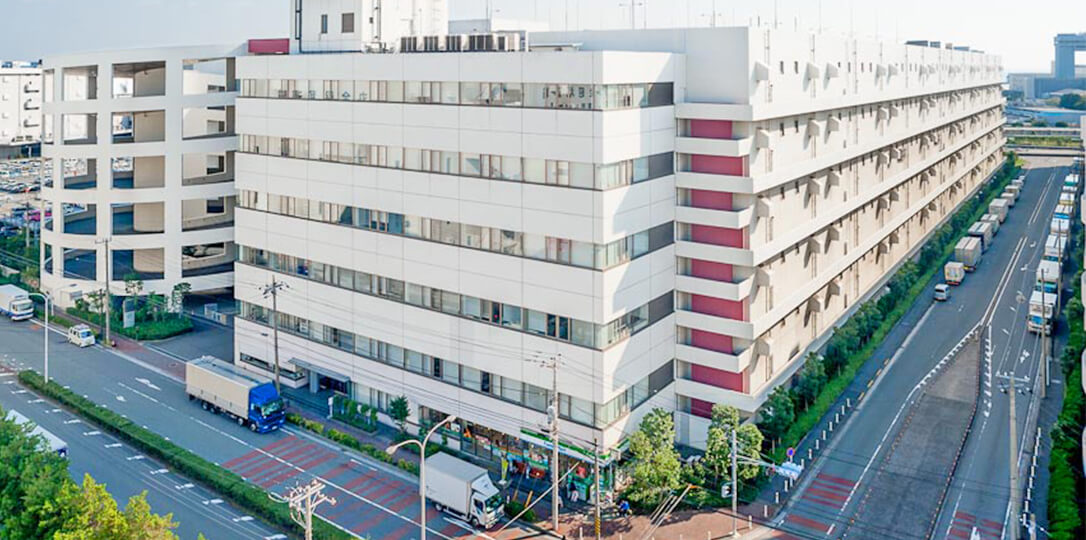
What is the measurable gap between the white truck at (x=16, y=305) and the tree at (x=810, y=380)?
2859 inches

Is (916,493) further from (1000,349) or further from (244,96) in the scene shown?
(244,96)

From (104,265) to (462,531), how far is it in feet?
179

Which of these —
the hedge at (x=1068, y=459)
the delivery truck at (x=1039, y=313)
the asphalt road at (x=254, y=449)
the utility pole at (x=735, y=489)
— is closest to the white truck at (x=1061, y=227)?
the delivery truck at (x=1039, y=313)

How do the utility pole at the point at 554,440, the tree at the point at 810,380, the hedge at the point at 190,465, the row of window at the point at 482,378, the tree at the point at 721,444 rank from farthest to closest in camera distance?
1. the tree at the point at 810,380
2. the row of window at the point at 482,378
3. the tree at the point at 721,444
4. the hedge at the point at 190,465
5. the utility pole at the point at 554,440

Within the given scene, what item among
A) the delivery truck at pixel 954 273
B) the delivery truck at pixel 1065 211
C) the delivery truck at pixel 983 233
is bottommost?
the delivery truck at pixel 954 273

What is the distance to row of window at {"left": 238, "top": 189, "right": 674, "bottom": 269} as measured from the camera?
4634 cm

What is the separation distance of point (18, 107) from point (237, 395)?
5884 inches

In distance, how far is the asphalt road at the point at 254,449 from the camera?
45.2m

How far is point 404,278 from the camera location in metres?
54.2

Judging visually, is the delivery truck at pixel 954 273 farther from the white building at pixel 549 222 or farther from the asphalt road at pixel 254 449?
the asphalt road at pixel 254 449

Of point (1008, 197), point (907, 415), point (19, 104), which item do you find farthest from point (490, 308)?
point (19, 104)

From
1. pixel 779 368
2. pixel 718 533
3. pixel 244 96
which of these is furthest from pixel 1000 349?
pixel 244 96

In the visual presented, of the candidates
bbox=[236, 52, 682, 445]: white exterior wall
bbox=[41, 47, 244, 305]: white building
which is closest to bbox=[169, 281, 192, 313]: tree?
bbox=[41, 47, 244, 305]: white building

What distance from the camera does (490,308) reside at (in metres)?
50.2
